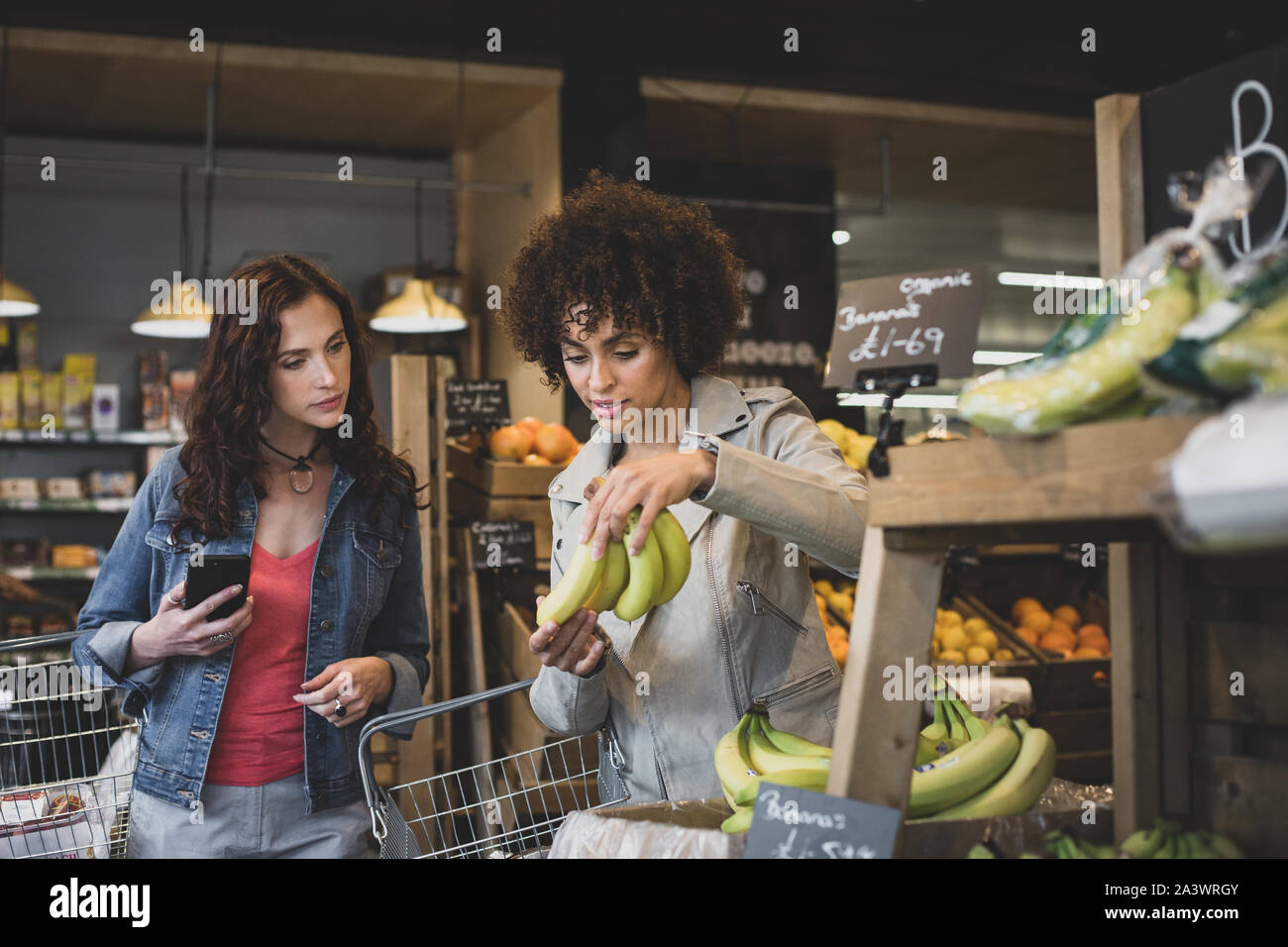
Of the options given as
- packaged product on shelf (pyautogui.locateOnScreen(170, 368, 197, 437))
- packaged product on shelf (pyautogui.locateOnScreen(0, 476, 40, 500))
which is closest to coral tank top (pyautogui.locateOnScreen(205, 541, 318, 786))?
packaged product on shelf (pyautogui.locateOnScreen(170, 368, 197, 437))

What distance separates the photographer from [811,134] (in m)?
7.44

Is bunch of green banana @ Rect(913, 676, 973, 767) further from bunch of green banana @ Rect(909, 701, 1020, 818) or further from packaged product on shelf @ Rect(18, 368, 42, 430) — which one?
packaged product on shelf @ Rect(18, 368, 42, 430)

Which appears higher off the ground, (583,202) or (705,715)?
(583,202)

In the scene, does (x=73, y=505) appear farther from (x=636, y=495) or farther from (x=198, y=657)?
(x=636, y=495)

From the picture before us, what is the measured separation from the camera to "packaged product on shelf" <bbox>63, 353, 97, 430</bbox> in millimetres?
6699

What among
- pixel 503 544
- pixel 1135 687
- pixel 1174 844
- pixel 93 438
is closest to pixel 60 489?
pixel 93 438

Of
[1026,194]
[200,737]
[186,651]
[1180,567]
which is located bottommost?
[200,737]

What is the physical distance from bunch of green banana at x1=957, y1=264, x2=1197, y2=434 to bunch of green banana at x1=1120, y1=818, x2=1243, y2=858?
19.7 inches

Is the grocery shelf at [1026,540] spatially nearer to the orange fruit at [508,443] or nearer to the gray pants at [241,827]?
the gray pants at [241,827]

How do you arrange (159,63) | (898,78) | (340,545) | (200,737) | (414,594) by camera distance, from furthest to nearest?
A: (898,78)
(159,63)
(414,594)
(340,545)
(200,737)

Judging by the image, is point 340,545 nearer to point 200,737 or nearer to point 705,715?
point 200,737

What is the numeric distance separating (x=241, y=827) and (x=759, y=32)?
18.4 ft

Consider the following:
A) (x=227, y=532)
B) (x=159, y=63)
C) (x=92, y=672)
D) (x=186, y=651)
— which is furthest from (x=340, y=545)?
(x=159, y=63)

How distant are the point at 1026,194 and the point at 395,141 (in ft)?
15.8
